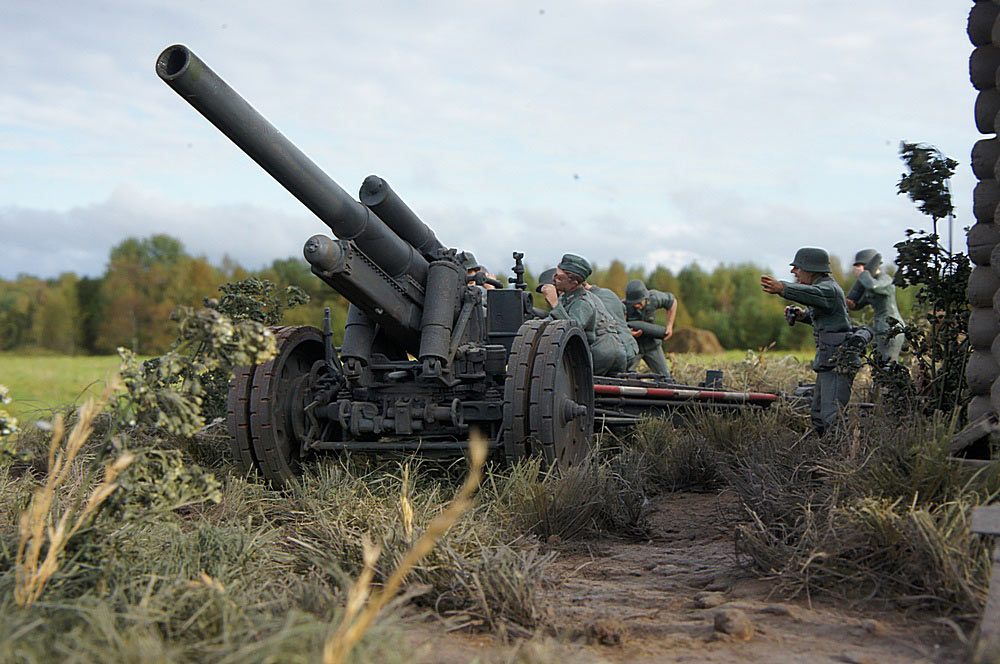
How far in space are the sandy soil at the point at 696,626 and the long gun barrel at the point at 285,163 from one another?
7.97 ft

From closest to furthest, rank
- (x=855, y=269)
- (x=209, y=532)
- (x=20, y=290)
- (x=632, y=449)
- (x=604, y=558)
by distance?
1. (x=209, y=532)
2. (x=604, y=558)
3. (x=632, y=449)
4. (x=855, y=269)
5. (x=20, y=290)

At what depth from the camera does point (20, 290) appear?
36.0 meters

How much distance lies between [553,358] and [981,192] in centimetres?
272

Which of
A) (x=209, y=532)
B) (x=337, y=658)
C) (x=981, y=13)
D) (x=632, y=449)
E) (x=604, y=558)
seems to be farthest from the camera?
(x=632, y=449)

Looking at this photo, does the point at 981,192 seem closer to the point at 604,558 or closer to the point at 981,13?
the point at 981,13

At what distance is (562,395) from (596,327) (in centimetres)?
266

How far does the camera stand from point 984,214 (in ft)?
19.3

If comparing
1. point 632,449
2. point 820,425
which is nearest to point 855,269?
point 820,425

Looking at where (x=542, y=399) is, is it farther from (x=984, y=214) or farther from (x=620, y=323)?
(x=620, y=323)

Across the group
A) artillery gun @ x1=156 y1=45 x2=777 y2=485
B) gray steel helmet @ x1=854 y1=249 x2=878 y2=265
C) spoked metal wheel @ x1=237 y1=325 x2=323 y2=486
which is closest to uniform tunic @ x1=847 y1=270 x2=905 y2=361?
gray steel helmet @ x1=854 y1=249 x2=878 y2=265

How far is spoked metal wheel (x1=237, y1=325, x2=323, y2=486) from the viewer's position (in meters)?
6.17

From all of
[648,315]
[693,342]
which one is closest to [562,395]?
[648,315]

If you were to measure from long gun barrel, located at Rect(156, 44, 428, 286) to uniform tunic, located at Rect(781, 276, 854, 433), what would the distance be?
324cm

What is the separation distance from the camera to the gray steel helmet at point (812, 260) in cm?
804
